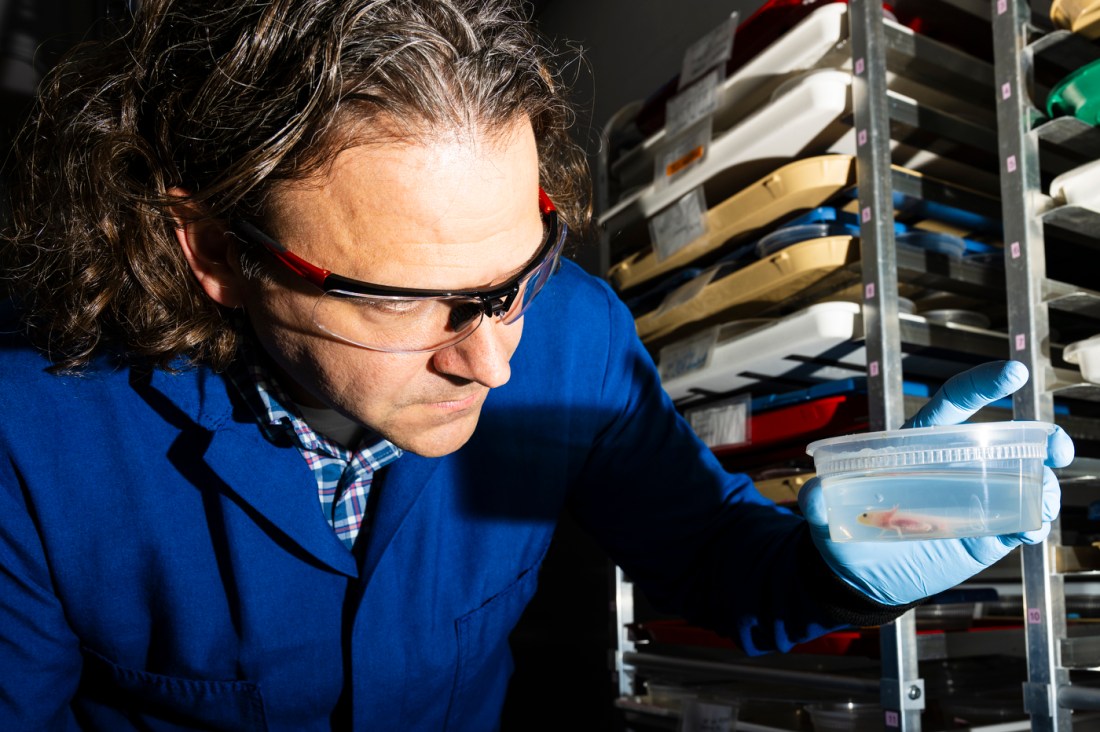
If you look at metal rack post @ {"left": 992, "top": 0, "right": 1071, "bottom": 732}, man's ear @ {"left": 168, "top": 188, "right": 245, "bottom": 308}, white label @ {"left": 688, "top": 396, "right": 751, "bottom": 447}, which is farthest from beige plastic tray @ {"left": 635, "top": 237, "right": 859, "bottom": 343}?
man's ear @ {"left": 168, "top": 188, "right": 245, "bottom": 308}

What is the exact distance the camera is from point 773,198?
5.22 ft

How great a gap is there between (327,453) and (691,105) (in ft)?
3.34

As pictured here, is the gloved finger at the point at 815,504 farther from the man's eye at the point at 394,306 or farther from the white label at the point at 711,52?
the white label at the point at 711,52

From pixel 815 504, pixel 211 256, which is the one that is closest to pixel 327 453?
pixel 211 256

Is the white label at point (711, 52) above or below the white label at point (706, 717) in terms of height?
above

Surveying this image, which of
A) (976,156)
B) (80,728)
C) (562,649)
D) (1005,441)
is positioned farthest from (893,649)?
(562,649)

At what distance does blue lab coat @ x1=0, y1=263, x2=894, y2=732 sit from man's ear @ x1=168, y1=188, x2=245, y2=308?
4.5 inches

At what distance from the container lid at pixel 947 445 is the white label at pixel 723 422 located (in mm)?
910

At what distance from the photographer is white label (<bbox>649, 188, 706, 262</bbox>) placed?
1782 millimetres

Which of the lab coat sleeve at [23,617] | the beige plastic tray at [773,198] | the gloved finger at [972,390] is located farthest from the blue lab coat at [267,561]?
the beige plastic tray at [773,198]

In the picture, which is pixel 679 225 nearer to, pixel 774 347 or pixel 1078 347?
pixel 774 347

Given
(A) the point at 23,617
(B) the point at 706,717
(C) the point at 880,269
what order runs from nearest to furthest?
(A) the point at 23,617 → (C) the point at 880,269 → (B) the point at 706,717

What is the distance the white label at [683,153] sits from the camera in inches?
68.7

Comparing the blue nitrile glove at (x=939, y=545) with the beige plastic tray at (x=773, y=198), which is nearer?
the blue nitrile glove at (x=939, y=545)
